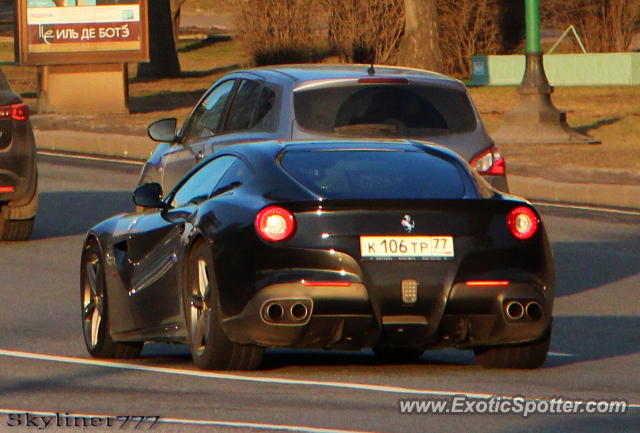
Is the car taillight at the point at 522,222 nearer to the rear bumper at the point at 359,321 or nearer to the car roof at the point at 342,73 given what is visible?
the rear bumper at the point at 359,321

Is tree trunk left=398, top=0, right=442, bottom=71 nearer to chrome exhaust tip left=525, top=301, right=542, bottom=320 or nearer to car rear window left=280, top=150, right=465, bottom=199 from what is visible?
car rear window left=280, top=150, right=465, bottom=199

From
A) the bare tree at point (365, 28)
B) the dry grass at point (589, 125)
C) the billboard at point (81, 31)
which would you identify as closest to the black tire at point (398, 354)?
the dry grass at point (589, 125)

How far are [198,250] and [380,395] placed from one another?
1459 millimetres

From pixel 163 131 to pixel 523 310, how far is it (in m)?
5.26

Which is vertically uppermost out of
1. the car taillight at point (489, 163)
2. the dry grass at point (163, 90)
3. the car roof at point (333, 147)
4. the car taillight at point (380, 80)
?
the car taillight at point (380, 80)

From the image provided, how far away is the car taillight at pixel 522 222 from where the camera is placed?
8.88m

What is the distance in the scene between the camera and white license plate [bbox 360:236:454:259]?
8.59m

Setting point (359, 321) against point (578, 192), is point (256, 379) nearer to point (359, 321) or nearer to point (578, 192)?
point (359, 321)

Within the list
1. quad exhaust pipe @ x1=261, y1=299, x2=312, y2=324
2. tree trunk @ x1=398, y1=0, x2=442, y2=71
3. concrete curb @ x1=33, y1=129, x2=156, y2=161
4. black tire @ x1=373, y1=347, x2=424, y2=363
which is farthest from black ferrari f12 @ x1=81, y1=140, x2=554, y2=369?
tree trunk @ x1=398, y1=0, x2=442, y2=71

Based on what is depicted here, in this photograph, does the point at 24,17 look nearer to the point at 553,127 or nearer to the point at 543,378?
the point at 553,127

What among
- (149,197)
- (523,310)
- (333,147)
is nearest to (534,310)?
(523,310)

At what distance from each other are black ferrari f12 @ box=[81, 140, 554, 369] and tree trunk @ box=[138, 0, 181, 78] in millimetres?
32788

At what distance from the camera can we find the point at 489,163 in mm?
12289

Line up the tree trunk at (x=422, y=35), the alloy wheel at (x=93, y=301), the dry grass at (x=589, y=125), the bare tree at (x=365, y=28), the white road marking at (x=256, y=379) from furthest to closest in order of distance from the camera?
the bare tree at (x=365, y=28), the tree trunk at (x=422, y=35), the dry grass at (x=589, y=125), the alloy wheel at (x=93, y=301), the white road marking at (x=256, y=379)
